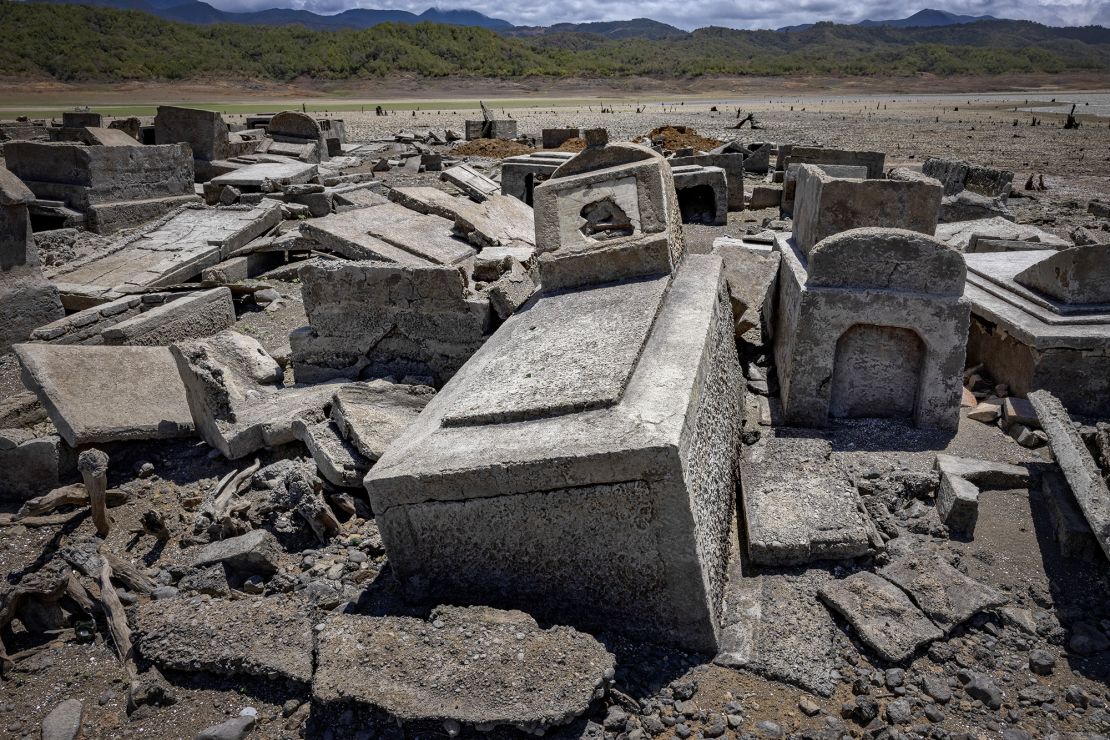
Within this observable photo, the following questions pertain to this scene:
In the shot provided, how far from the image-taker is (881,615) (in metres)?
3.29

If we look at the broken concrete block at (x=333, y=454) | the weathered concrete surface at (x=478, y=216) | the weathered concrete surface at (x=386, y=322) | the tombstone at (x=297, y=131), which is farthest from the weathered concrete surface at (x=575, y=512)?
the tombstone at (x=297, y=131)

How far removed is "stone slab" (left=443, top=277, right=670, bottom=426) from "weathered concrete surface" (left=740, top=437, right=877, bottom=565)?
109 cm

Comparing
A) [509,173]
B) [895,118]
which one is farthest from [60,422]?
[895,118]

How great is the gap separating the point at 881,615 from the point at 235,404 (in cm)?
416

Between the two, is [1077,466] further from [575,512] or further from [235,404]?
[235,404]

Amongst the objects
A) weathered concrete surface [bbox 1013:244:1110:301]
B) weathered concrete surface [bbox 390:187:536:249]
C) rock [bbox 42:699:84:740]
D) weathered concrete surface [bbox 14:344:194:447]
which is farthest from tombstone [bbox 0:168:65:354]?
weathered concrete surface [bbox 1013:244:1110:301]

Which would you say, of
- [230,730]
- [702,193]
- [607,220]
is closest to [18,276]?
[607,220]

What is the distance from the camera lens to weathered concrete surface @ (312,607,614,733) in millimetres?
2623

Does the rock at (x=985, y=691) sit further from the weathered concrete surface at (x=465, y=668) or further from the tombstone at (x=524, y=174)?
the tombstone at (x=524, y=174)

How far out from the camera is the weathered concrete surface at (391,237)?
23.6ft

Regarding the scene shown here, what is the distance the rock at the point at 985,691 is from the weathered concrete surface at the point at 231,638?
110 inches

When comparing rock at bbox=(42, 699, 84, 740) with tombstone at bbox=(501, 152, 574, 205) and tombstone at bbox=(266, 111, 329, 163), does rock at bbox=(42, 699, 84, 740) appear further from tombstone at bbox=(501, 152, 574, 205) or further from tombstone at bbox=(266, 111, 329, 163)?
tombstone at bbox=(266, 111, 329, 163)

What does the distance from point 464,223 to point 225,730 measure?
19.9 ft

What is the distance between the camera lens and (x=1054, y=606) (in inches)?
136
